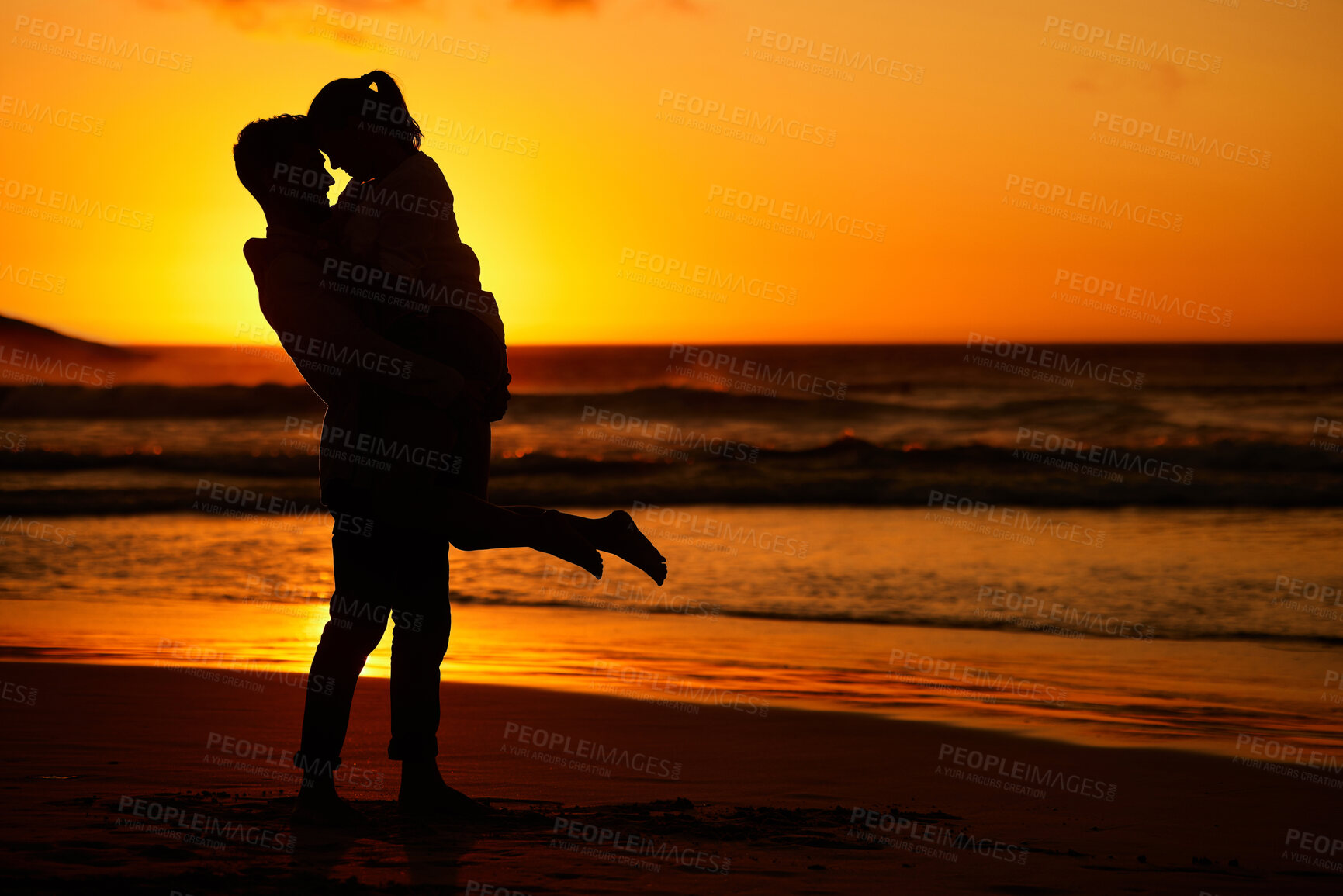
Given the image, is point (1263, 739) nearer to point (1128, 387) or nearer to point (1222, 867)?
point (1222, 867)

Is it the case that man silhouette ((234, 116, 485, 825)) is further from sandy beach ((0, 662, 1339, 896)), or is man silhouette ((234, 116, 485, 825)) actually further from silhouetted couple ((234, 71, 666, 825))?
sandy beach ((0, 662, 1339, 896))

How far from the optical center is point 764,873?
280 centimetres

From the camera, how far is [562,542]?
310cm

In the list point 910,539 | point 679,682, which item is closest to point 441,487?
point 679,682

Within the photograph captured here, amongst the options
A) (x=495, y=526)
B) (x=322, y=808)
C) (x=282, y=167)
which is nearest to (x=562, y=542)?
(x=495, y=526)

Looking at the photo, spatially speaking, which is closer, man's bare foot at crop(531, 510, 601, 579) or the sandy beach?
the sandy beach

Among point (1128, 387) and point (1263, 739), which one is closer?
point (1263, 739)

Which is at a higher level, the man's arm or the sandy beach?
the man's arm

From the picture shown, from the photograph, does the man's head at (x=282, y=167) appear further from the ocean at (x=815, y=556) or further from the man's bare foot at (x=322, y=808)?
the ocean at (x=815, y=556)

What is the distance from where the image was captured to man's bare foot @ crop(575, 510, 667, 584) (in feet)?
10.7

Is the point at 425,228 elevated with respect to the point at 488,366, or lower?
elevated

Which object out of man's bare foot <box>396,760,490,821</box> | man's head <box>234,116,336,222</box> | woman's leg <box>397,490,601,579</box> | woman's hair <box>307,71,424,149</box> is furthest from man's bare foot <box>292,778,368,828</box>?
woman's hair <box>307,71,424,149</box>

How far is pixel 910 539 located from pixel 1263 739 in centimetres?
724

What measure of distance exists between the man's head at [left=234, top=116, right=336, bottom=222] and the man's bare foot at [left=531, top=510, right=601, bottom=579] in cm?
101
